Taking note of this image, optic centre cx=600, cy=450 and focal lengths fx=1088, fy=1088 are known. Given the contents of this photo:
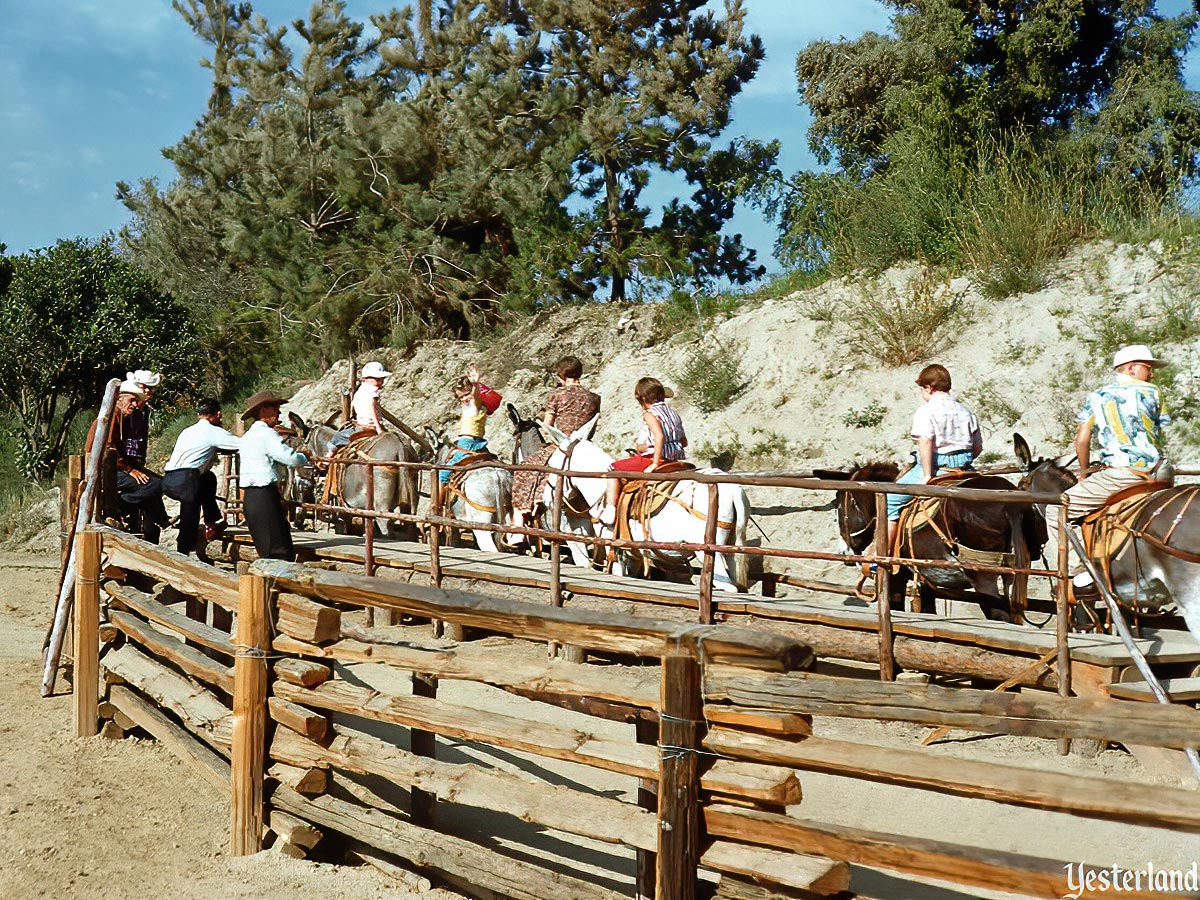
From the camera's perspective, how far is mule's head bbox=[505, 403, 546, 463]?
13055mm

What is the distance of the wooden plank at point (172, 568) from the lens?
6.37 metres

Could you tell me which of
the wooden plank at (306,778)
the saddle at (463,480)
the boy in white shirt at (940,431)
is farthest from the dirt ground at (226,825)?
the saddle at (463,480)

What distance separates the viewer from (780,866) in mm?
3861

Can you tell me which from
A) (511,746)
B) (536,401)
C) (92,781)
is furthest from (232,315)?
(511,746)

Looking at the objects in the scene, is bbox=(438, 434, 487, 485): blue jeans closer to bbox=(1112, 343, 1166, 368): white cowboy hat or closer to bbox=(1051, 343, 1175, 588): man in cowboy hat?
bbox=(1051, 343, 1175, 588): man in cowboy hat

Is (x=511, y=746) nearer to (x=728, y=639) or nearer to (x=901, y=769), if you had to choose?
(x=728, y=639)

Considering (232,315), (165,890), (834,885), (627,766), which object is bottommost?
(165,890)

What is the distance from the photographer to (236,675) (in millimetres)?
5754

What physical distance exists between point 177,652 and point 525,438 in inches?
264

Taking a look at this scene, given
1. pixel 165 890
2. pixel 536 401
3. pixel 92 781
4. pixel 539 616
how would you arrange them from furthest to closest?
1. pixel 536 401
2. pixel 92 781
3. pixel 165 890
4. pixel 539 616

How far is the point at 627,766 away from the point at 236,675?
2531 mm

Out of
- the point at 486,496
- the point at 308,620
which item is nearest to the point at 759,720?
the point at 308,620

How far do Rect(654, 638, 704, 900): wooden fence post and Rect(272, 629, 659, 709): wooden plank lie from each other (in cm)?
20

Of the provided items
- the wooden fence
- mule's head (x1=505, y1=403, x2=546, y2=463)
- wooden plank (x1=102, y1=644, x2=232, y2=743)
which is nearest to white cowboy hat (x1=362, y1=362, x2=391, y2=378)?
mule's head (x1=505, y1=403, x2=546, y2=463)
